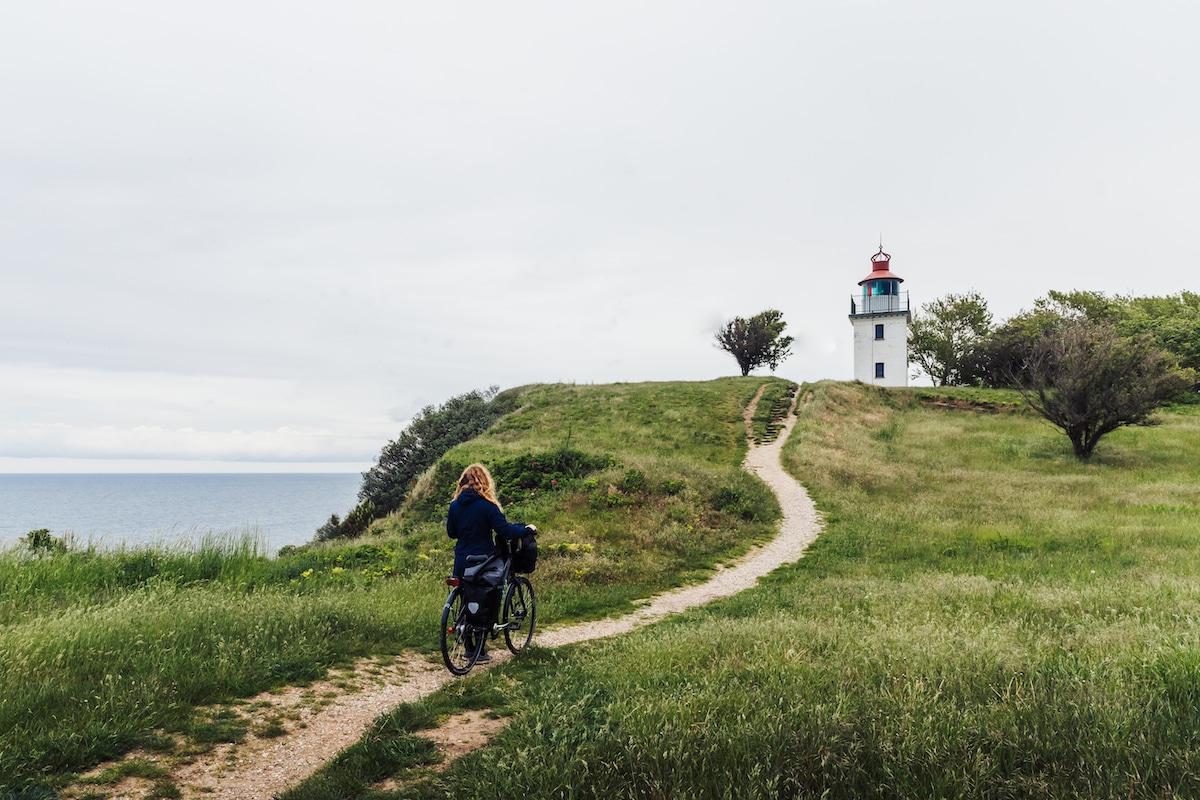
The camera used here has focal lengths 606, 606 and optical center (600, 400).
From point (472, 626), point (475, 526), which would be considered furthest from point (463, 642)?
point (475, 526)

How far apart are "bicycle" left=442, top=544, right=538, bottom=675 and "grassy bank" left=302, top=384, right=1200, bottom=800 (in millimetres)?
661

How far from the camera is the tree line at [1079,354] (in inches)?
1160

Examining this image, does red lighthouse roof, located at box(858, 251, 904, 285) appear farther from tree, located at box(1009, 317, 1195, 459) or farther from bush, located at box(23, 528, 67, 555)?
bush, located at box(23, 528, 67, 555)

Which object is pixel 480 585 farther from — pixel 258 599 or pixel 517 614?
pixel 258 599

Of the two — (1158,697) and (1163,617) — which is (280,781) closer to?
(1158,697)

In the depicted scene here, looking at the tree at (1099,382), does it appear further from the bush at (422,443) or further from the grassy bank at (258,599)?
the bush at (422,443)

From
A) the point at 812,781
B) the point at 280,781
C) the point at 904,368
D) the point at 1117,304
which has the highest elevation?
the point at 1117,304

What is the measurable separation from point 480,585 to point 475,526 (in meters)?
0.78

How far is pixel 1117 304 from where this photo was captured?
6512 cm

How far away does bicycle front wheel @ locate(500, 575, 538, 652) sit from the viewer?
8609mm

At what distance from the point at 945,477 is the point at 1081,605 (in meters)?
19.6

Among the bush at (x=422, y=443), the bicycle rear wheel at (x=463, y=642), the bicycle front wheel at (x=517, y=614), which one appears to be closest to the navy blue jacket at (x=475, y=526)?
the bicycle rear wheel at (x=463, y=642)

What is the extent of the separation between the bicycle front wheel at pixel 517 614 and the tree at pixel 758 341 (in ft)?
203

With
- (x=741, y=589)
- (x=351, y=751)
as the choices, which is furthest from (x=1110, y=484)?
(x=351, y=751)
